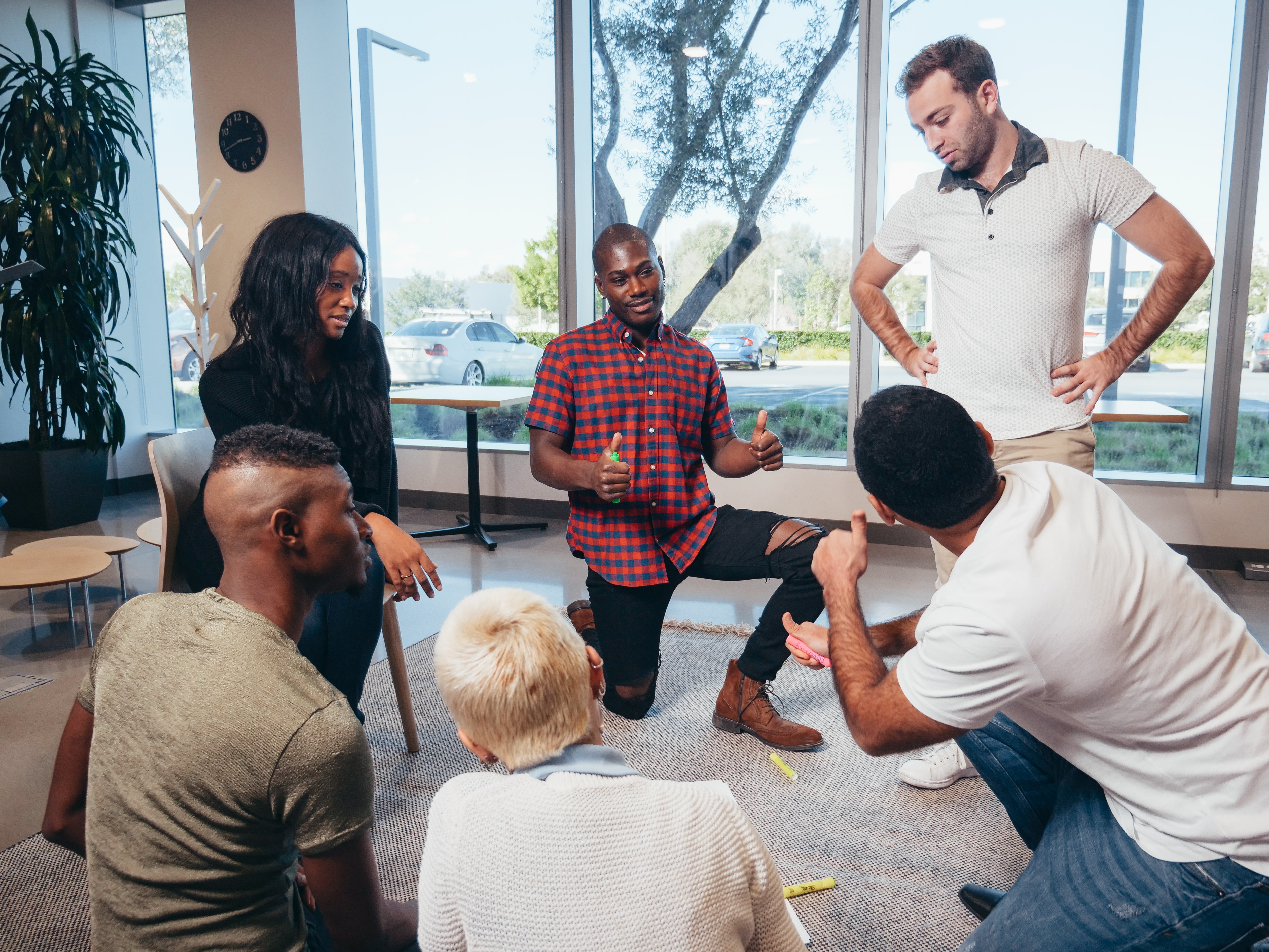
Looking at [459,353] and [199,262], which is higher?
[199,262]

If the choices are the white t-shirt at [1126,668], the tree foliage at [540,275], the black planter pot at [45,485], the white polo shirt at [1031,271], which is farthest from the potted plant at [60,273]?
the white t-shirt at [1126,668]

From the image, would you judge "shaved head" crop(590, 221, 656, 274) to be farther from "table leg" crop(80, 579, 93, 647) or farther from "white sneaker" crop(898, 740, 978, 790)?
"table leg" crop(80, 579, 93, 647)

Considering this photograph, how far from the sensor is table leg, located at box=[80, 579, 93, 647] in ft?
10.2

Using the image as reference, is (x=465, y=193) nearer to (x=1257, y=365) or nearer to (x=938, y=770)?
(x=1257, y=365)

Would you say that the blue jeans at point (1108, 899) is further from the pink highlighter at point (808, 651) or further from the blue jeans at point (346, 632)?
the blue jeans at point (346, 632)

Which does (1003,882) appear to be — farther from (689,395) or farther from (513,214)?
(513,214)

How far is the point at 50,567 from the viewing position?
2.99m

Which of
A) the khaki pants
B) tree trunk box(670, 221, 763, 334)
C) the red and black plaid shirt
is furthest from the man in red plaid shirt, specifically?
tree trunk box(670, 221, 763, 334)

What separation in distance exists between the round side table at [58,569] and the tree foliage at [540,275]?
2.56m

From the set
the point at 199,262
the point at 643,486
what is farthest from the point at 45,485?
the point at 643,486

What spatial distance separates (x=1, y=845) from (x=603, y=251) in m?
1.90

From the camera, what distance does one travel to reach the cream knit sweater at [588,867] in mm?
803

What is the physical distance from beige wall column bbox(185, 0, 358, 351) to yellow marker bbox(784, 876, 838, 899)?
439 cm

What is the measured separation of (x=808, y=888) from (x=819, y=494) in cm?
288
